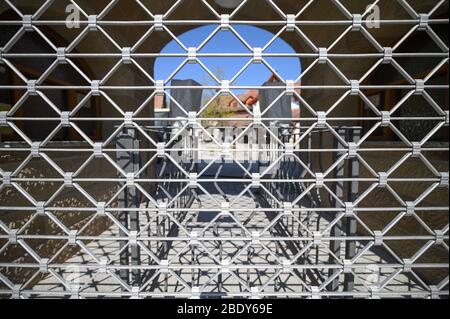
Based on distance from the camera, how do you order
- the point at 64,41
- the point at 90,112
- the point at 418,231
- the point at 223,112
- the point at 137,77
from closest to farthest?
1. the point at 418,231
2. the point at 64,41
3. the point at 90,112
4. the point at 137,77
5. the point at 223,112

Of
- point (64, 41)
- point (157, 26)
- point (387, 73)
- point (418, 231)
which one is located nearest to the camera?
point (157, 26)

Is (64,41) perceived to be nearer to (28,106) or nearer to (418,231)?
(28,106)

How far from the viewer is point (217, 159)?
1.94 metres

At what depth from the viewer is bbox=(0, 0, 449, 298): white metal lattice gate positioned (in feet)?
5.50

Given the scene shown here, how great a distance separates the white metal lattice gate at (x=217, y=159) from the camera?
1678 millimetres

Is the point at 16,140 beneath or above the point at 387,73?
beneath

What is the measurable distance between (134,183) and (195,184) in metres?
0.49

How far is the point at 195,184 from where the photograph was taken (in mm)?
1695

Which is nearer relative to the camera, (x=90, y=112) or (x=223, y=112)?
(x=90, y=112)

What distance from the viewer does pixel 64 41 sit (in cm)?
323

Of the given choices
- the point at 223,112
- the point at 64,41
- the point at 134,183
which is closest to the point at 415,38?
the point at 134,183
